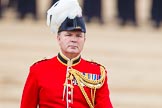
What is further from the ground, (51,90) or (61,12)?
(61,12)

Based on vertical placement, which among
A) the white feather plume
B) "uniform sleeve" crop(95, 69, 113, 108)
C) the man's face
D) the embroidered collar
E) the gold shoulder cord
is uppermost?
the white feather plume

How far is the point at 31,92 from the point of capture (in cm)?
347

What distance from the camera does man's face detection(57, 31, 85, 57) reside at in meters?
Result: 3.41

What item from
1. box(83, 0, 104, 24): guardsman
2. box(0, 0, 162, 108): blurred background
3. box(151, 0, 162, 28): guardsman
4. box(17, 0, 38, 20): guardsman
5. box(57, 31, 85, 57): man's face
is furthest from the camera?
box(151, 0, 162, 28): guardsman

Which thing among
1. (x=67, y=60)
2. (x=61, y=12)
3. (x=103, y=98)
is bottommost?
(x=103, y=98)

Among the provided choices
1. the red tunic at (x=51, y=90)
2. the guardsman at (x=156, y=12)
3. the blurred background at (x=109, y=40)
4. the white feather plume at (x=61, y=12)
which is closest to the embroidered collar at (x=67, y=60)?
the red tunic at (x=51, y=90)

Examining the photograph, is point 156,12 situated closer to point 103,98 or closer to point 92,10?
point 92,10

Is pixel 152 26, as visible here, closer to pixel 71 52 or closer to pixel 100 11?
pixel 100 11

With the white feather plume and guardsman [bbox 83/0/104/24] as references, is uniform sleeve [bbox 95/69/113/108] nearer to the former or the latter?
the white feather plume

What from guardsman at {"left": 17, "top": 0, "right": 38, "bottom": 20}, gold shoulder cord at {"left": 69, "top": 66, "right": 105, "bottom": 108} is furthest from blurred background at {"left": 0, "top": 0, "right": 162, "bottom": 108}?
gold shoulder cord at {"left": 69, "top": 66, "right": 105, "bottom": 108}

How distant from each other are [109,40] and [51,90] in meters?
6.35

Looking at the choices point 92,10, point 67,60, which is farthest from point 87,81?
point 92,10

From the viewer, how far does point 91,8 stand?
966cm

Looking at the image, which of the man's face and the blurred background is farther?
the blurred background
